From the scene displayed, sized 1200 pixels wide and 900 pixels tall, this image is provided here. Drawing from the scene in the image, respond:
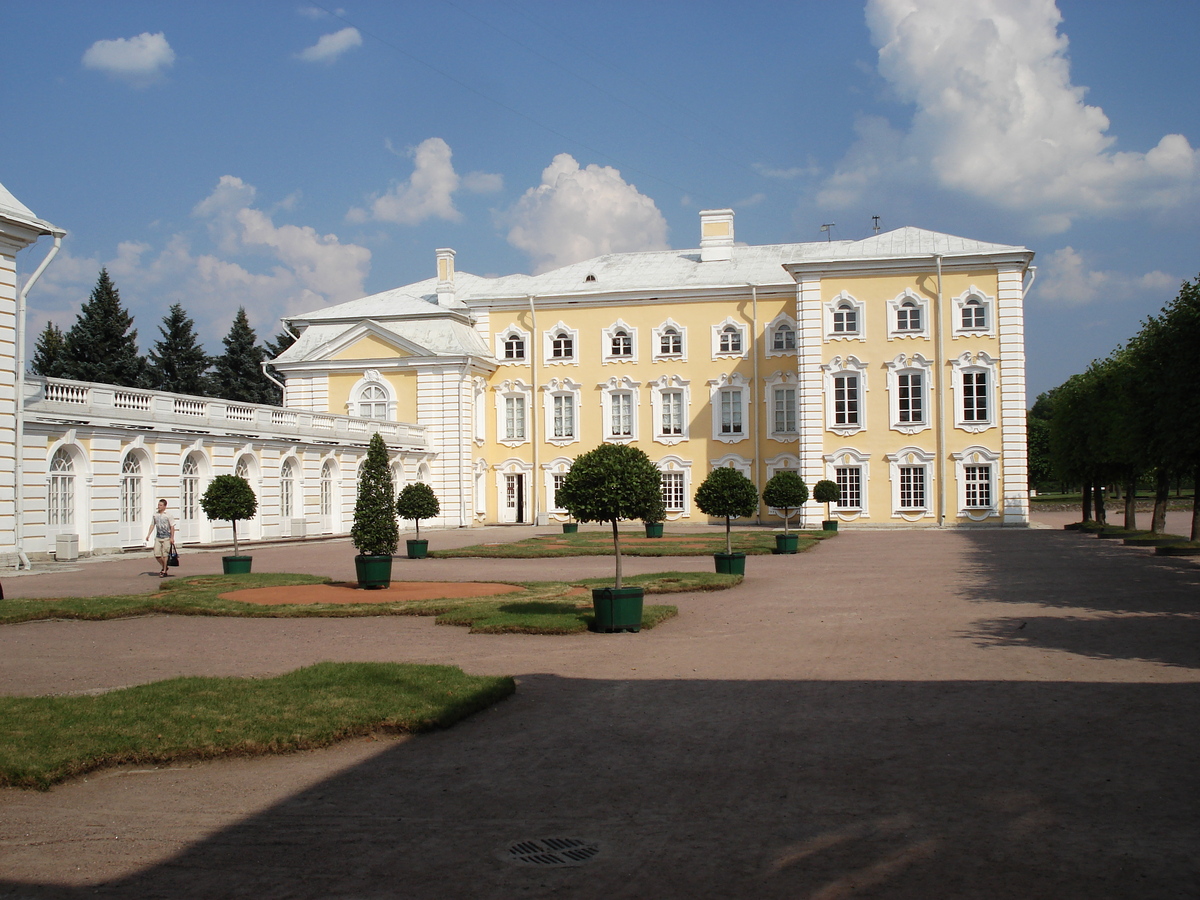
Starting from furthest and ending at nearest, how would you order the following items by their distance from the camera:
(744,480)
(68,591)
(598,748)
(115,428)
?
1. (115,428)
2. (744,480)
3. (68,591)
4. (598,748)

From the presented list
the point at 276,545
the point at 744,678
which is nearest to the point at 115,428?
the point at 276,545

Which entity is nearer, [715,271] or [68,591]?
[68,591]

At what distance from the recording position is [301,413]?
132 feet

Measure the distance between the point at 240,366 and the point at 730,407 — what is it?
37808 mm

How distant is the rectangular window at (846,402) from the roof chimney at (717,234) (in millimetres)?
10959

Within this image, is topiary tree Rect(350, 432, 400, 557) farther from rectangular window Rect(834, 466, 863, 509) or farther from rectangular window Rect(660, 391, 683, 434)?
rectangular window Rect(660, 391, 683, 434)

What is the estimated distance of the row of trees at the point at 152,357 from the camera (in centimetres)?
5909

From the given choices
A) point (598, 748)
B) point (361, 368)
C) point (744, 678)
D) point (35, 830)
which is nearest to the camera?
point (35, 830)

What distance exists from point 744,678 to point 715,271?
42.5m

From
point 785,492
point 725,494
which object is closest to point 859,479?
point 785,492

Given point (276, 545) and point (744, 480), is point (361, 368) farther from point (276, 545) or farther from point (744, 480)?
point (744, 480)

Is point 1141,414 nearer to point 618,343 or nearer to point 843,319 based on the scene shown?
point 843,319

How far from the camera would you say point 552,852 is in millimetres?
5676

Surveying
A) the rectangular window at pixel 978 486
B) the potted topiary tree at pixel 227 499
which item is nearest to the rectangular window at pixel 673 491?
the rectangular window at pixel 978 486
